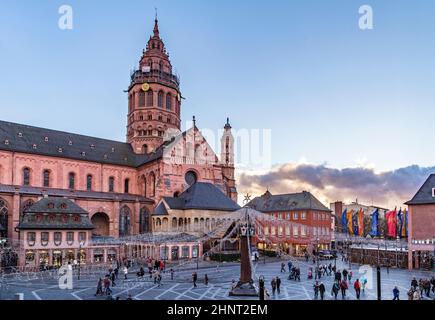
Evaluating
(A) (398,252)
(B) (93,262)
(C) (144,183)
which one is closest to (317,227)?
(A) (398,252)

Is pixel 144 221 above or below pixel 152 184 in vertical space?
below

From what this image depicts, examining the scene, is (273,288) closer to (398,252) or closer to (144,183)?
(398,252)

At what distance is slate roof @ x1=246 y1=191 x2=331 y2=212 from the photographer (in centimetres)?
6881

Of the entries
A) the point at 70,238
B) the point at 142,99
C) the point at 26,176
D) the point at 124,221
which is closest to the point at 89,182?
the point at 124,221

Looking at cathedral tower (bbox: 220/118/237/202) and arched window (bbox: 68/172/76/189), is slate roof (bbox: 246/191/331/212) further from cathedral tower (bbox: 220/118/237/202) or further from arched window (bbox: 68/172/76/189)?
arched window (bbox: 68/172/76/189)

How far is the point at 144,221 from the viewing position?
64188mm

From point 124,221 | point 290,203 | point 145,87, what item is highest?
point 145,87

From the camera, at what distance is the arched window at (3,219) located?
49.6 metres

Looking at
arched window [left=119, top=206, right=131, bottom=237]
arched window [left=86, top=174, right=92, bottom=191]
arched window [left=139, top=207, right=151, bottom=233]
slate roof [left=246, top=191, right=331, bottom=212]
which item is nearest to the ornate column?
slate roof [left=246, top=191, right=331, bottom=212]

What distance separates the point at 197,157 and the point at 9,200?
1218 inches

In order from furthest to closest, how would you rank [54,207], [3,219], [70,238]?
[3,219] → [54,207] → [70,238]

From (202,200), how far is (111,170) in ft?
65.7

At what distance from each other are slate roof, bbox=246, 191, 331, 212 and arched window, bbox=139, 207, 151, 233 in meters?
17.7

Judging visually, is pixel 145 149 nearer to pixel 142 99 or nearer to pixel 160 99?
pixel 142 99
